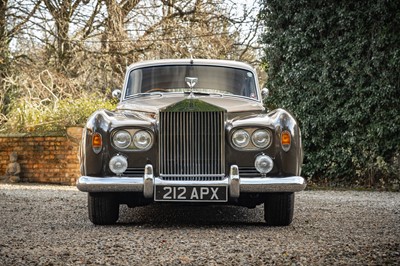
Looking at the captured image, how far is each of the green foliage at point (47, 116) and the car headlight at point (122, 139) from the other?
28.4 feet

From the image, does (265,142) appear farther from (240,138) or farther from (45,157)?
(45,157)

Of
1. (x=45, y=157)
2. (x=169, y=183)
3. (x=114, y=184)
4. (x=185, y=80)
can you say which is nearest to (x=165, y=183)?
(x=169, y=183)

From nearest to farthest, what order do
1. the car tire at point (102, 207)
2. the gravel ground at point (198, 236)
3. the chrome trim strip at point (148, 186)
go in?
the gravel ground at point (198, 236), the chrome trim strip at point (148, 186), the car tire at point (102, 207)

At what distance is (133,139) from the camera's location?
20.0 feet

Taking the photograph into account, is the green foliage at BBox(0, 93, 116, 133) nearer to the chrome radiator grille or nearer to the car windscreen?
the car windscreen

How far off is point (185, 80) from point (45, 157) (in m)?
7.19

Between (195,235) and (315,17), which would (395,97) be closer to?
(315,17)

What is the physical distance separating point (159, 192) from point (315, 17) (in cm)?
766

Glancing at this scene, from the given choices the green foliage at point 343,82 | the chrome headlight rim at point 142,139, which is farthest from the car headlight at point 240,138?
the green foliage at point 343,82

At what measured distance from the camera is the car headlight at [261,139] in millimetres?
6105

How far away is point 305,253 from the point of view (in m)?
4.61

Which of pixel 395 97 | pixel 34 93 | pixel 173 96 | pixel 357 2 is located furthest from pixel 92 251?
pixel 34 93

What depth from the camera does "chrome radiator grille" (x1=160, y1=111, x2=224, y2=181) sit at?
6.07 metres

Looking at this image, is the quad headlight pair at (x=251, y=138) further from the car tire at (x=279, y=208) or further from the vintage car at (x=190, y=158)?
the car tire at (x=279, y=208)
